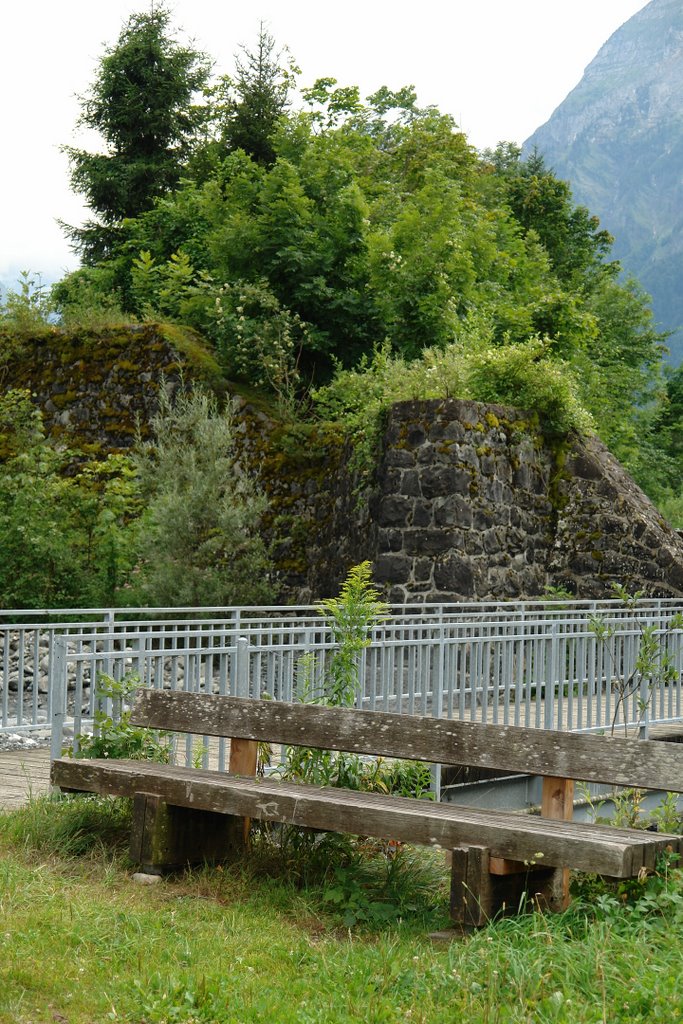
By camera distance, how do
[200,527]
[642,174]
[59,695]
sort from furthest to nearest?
[642,174] → [200,527] → [59,695]

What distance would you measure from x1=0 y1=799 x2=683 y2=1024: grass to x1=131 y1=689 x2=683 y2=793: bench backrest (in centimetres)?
49

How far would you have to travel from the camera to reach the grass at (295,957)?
3.99 meters

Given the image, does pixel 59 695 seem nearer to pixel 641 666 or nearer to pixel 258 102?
pixel 641 666

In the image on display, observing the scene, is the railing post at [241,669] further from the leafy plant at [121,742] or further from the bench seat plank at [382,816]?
the bench seat plank at [382,816]

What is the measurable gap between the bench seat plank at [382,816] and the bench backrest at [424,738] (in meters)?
0.21

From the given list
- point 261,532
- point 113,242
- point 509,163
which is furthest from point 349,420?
point 509,163

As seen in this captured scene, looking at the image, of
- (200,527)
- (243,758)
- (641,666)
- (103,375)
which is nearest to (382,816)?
(243,758)

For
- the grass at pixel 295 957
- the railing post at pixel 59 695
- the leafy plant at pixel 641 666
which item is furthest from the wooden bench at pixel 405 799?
the leafy plant at pixel 641 666

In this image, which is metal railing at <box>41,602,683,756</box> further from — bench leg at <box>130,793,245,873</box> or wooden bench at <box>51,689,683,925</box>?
bench leg at <box>130,793,245,873</box>

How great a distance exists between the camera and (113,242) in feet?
113

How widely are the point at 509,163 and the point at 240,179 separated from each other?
802 inches

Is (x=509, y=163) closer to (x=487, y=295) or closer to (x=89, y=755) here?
(x=487, y=295)

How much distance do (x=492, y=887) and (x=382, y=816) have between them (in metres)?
0.53

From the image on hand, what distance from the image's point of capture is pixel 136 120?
113 ft
